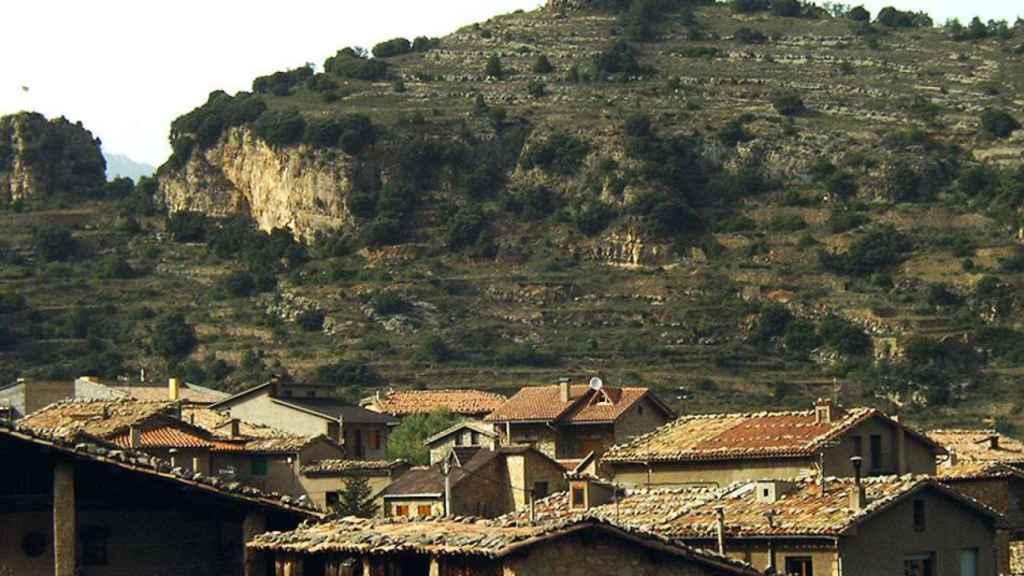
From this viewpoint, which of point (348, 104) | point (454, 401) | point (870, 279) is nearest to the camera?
point (454, 401)

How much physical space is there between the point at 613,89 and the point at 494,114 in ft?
35.9

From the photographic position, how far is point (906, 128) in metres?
184

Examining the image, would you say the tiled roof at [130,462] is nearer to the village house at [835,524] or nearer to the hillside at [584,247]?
the village house at [835,524]

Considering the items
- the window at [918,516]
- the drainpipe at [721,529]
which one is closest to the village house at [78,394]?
the window at [918,516]

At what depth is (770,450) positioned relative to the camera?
59219mm

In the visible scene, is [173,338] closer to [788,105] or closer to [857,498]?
[788,105]

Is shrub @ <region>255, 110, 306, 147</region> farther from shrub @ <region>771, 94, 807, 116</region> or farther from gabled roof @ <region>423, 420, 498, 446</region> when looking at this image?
gabled roof @ <region>423, 420, 498, 446</region>

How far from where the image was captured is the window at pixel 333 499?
247 feet

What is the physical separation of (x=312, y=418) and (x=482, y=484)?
27195 millimetres

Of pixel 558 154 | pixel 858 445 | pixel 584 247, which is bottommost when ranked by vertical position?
pixel 858 445

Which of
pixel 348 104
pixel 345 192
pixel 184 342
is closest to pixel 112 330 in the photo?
pixel 184 342

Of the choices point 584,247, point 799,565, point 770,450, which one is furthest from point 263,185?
point 799,565

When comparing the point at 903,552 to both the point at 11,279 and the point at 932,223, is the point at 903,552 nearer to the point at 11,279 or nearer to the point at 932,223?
the point at 932,223

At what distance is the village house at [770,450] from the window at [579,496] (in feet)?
24.1
